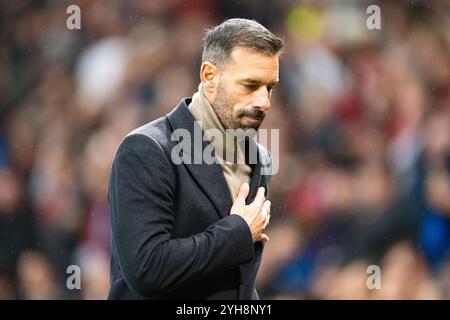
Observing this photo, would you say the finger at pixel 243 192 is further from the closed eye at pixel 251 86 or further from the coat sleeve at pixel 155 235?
the closed eye at pixel 251 86

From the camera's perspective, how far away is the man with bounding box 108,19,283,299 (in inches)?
46.9

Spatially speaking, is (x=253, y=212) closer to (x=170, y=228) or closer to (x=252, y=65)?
(x=170, y=228)

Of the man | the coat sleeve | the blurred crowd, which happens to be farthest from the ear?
the blurred crowd

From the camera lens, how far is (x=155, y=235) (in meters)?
1.19

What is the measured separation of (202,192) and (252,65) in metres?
0.23

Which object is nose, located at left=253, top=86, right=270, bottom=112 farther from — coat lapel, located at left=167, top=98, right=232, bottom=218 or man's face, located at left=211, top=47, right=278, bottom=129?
coat lapel, located at left=167, top=98, right=232, bottom=218

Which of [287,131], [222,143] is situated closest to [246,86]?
[222,143]

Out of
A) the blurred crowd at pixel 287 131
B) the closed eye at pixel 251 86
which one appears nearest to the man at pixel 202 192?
the closed eye at pixel 251 86

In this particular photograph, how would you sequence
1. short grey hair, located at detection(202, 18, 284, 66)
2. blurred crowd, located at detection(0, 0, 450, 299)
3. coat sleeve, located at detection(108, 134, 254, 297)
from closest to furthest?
1. coat sleeve, located at detection(108, 134, 254, 297)
2. short grey hair, located at detection(202, 18, 284, 66)
3. blurred crowd, located at detection(0, 0, 450, 299)

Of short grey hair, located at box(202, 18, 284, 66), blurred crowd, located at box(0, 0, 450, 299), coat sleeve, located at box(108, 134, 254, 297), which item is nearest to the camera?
coat sleeve, located at box(108, 134, 254, 297)

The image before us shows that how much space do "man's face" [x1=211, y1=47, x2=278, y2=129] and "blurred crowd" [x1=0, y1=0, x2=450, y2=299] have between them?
4.69 ft

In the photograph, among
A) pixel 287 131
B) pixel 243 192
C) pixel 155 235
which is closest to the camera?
pixel 155 235

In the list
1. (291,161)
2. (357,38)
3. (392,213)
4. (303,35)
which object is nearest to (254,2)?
(303,35)

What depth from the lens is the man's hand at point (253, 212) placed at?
127 centimetres
